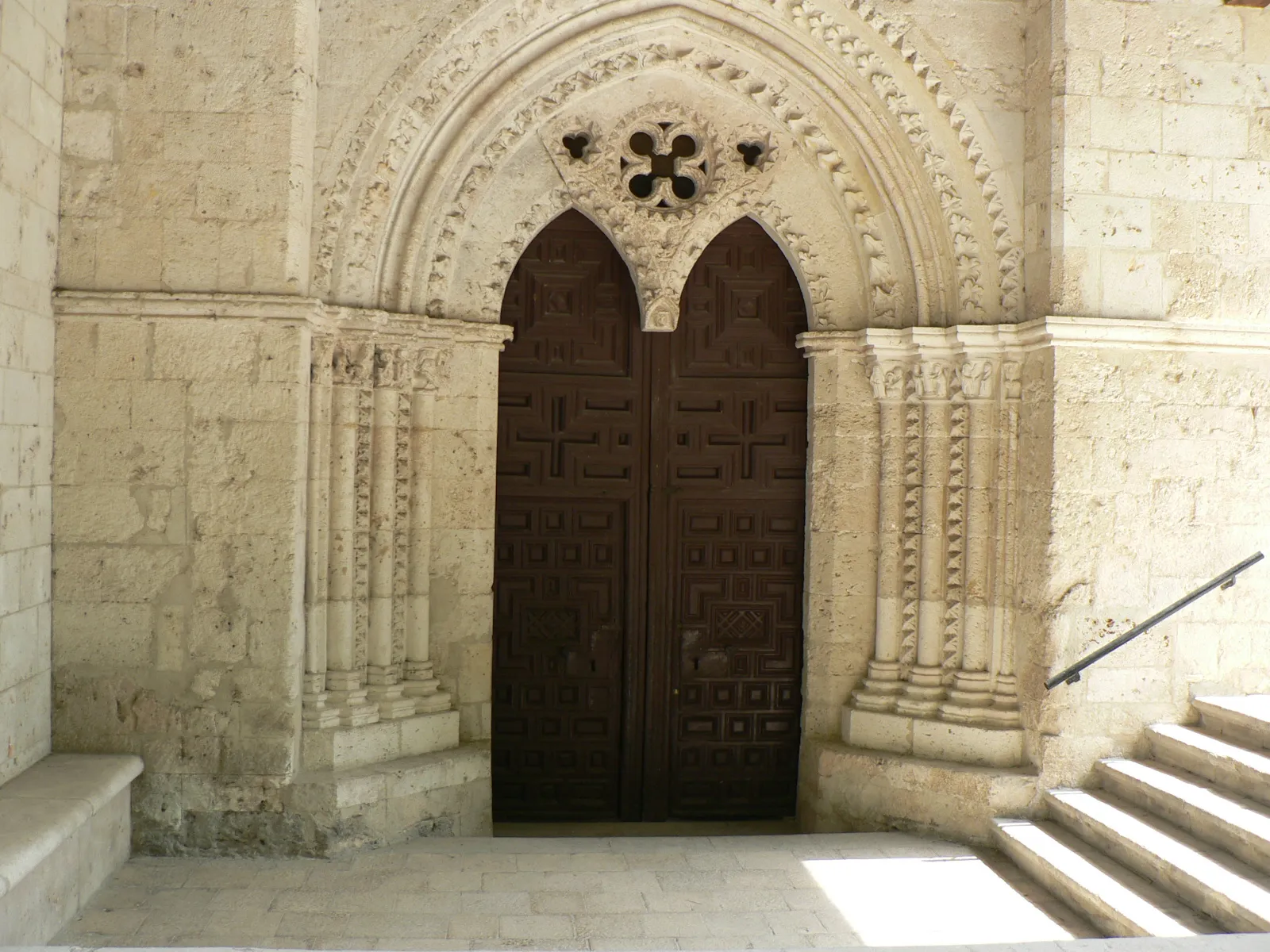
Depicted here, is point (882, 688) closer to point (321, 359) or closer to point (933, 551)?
point (933, 551)

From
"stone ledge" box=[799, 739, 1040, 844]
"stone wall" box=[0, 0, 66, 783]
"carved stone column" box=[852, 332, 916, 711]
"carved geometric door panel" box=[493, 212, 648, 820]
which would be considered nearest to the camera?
"stone wall" box=[0, 0, 66, 783]

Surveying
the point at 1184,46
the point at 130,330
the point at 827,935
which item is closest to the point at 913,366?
the point at 1184,46

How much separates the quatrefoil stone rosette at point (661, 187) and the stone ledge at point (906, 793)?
205 centimetres

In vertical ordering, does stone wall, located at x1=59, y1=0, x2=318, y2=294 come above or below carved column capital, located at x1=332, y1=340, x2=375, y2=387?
above

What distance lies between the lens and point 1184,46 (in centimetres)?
467

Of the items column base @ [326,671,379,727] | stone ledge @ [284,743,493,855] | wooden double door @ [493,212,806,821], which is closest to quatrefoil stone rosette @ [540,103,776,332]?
wooden double door @ [493,212,806,821]

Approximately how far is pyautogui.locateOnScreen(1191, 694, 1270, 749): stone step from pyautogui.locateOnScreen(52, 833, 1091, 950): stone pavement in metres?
1.04

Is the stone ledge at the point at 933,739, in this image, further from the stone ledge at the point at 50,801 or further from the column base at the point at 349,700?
the stone ledge at the point at 50,801

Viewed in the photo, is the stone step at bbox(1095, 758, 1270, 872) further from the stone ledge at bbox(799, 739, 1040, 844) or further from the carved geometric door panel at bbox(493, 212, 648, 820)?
the carved geometric door panel at bbox(493, 212, 648, 820)

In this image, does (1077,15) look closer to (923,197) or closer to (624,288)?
(923,197)

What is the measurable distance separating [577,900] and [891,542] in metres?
2.05

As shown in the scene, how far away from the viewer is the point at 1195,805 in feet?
13.2

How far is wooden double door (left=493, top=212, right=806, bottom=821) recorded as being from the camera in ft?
16.8

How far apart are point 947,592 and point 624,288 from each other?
76.6 inches
